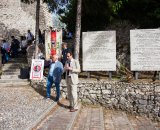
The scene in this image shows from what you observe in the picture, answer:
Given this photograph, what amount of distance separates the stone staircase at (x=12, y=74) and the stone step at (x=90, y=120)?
3431 millimetres

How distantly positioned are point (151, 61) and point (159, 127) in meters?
2.69

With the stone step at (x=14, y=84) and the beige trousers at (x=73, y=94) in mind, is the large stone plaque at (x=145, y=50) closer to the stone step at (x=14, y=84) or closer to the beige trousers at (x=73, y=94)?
the beige trousers at (x=73, y=94)

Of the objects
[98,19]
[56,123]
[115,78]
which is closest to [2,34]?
[98,19]

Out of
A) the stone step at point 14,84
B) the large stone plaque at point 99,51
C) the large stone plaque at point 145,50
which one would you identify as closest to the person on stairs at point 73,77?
the large stone plaque at point 99,51

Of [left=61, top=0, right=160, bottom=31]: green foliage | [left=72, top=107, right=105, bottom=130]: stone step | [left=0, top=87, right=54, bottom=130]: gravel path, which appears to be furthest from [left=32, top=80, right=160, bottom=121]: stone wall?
[left=61, top=0, right=160, bottom=31]: green foliage

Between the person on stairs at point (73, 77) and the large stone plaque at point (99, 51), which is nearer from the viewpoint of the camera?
the person on stairs at point (73, 77)

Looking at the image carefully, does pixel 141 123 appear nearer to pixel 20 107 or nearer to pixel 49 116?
pixel 49 116

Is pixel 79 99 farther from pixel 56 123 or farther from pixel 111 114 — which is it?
pixel 56 123

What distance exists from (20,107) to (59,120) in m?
1.57

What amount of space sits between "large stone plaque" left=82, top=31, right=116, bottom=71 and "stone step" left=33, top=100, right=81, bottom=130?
109 inches

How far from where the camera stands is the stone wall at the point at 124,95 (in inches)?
531

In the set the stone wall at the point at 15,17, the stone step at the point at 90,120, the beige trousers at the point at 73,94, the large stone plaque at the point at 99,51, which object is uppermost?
the stone wall at the point at 15,17

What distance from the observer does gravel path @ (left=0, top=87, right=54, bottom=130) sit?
356 inches

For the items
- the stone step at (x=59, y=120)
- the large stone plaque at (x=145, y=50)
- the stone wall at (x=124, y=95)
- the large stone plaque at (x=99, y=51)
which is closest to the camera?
the stone step at (x=59, y=120)
